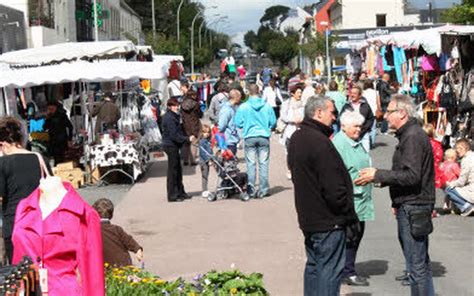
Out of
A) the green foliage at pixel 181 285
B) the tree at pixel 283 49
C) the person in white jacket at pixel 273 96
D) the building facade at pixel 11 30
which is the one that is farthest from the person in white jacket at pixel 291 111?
the tree at pixel 283 49

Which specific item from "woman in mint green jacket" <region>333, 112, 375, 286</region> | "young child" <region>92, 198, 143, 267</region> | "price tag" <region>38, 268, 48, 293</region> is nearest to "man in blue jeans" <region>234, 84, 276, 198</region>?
"woman in mint green jacket" <region>333, 112, 375, 286</region>

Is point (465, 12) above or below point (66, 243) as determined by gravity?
above

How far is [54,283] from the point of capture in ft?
17.0

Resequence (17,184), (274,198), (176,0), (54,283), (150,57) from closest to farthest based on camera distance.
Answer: (54,283), (17,184), (274,198), (150,57), (176,0)

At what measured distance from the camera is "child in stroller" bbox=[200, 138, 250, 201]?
51.8ft

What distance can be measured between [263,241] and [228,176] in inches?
152

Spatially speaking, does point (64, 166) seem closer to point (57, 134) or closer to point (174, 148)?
point (57, 134)

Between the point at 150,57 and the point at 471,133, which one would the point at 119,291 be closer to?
the point at 471,133

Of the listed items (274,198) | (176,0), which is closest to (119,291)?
(274,198)

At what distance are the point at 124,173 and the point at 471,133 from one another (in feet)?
21.5

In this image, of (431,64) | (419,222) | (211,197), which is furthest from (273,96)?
(419,222)

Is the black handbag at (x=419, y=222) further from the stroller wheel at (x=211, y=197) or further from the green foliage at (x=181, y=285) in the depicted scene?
the stroller wheel at (x=211, y=197)

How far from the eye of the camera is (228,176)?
51.8ft

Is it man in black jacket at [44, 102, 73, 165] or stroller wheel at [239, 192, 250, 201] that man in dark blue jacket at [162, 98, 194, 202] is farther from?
man in black jacket at [44, 102, 73, 165]
